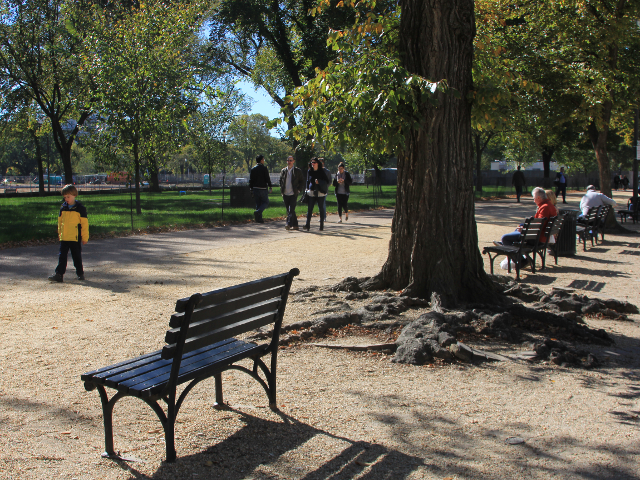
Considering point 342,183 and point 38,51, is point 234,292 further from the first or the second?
point 38,51

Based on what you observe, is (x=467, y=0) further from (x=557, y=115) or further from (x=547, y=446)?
(x=557, y=115)

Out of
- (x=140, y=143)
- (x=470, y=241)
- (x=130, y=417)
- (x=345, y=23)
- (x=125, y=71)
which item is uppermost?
(x=345, y=23)

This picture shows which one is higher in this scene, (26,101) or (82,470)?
(26,101)

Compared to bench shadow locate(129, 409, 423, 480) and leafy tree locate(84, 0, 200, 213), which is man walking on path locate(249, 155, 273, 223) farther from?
bench shadow locate(129, 409, 423, 480)

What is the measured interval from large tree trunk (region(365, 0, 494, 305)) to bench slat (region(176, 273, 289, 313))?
306cm

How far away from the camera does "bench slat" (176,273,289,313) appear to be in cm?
319

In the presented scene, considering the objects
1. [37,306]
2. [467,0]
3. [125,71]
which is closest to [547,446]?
[467,0]

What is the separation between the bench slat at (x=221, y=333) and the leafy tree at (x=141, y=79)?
15.0 m

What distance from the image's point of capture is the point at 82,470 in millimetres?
3109

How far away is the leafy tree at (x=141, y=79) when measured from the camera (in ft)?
57.2

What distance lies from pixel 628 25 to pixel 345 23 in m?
12.8

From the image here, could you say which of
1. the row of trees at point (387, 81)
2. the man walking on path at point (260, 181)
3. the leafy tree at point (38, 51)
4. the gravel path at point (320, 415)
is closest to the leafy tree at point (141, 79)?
the row of trees at point (387, 81)

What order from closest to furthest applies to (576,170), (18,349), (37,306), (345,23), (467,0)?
(18,349)
(467,0)
(37,306)
(345,23)
(576,170)

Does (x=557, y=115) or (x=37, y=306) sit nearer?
(x=37, y=306)
